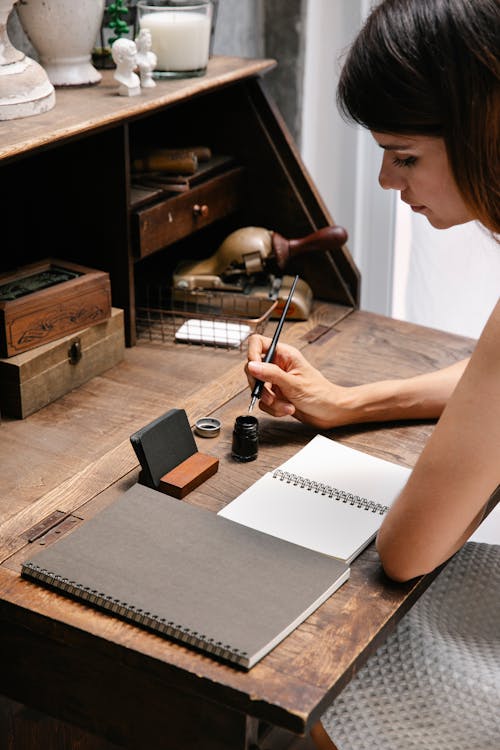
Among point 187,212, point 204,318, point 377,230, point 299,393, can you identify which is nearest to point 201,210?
point 187,212

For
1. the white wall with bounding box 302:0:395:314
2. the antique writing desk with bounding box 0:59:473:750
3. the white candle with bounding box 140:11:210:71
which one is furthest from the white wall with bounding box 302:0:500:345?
the white candle with bounding box 140:11:210:71

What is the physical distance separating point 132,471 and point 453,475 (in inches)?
19.2

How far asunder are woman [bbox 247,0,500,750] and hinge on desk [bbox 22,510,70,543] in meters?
0.41

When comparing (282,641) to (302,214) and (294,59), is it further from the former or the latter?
(294,59)

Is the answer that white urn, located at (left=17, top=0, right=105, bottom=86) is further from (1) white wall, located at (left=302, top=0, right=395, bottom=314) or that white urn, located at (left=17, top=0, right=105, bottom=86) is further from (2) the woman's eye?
(1) white wall, located at (left=302, top=0, right=395, bottom=314)

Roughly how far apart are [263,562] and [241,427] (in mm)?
312

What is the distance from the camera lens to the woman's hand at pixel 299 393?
4.86ft

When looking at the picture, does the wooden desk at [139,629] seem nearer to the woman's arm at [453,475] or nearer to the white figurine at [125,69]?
the woman's arm at [453,475]

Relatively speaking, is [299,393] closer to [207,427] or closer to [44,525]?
[207,427]

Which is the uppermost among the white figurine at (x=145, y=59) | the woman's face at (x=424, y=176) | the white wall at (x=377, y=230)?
the white figurine at (x=145, y=59)

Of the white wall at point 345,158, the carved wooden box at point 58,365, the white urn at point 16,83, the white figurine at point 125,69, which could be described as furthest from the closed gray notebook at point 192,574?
the white wall at point 345,158

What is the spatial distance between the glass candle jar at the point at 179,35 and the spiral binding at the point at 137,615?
3.46 feet

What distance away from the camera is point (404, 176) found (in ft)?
4.07

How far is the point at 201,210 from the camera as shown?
1.89m
